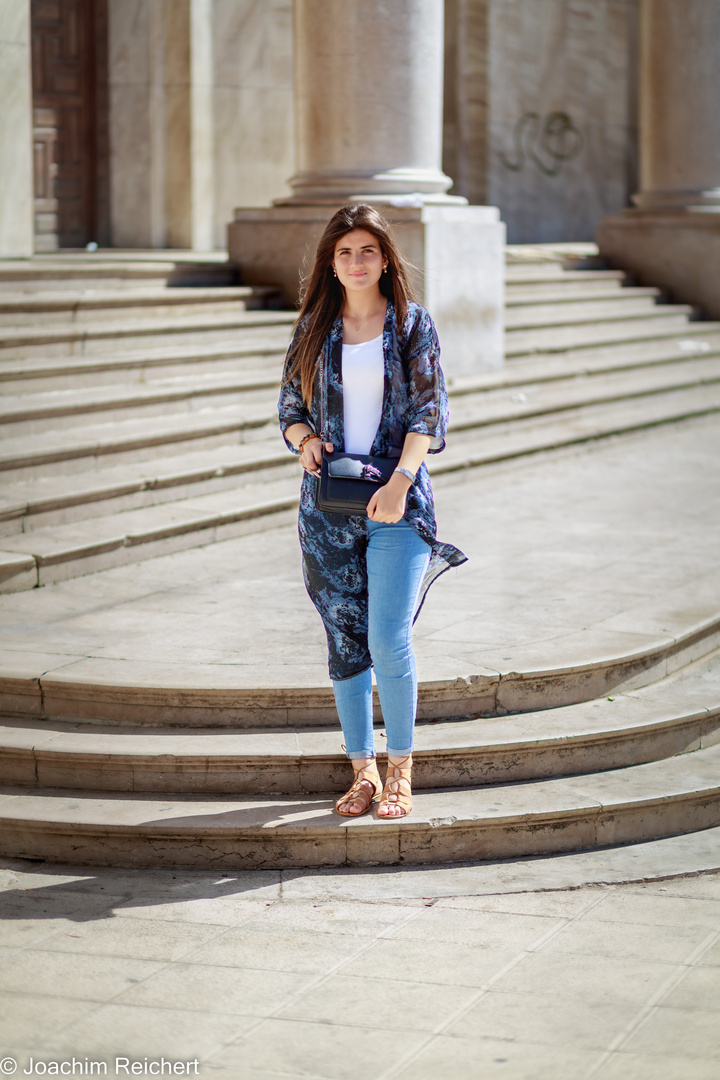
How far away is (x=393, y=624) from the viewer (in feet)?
13.7

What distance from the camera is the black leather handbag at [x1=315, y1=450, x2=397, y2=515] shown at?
405 centimetres

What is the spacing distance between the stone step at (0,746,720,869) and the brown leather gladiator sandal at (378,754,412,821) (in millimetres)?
46

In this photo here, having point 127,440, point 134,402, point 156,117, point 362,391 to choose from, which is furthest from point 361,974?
point 156,117

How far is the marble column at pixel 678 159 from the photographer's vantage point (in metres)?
14.1

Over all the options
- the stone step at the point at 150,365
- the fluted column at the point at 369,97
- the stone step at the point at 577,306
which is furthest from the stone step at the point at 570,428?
the fluted column at the point at 369,97

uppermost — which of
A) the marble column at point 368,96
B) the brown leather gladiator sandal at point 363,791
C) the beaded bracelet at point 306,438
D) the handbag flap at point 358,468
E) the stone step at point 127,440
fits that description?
the marble column at point 368,96

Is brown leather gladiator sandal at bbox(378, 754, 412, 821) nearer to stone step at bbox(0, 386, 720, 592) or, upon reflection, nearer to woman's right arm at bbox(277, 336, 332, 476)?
woman's right arm at bbox(277, 336, 332, 476)

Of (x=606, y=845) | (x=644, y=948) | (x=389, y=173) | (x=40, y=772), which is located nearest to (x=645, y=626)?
(x=606, y=845)

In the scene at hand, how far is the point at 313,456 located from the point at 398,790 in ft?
3.61

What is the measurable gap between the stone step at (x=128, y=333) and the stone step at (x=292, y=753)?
3.90 metres

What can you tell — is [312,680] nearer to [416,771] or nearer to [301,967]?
[416,771]

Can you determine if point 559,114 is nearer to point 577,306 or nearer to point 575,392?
point 577,306

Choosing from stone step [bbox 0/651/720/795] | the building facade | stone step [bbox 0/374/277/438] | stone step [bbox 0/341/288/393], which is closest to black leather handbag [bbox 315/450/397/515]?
stone step [bbox 0/651/720/795]

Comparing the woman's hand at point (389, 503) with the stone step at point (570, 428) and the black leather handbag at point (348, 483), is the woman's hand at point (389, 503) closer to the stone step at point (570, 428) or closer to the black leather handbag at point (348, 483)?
the black leather handbag at point (348, 483)
